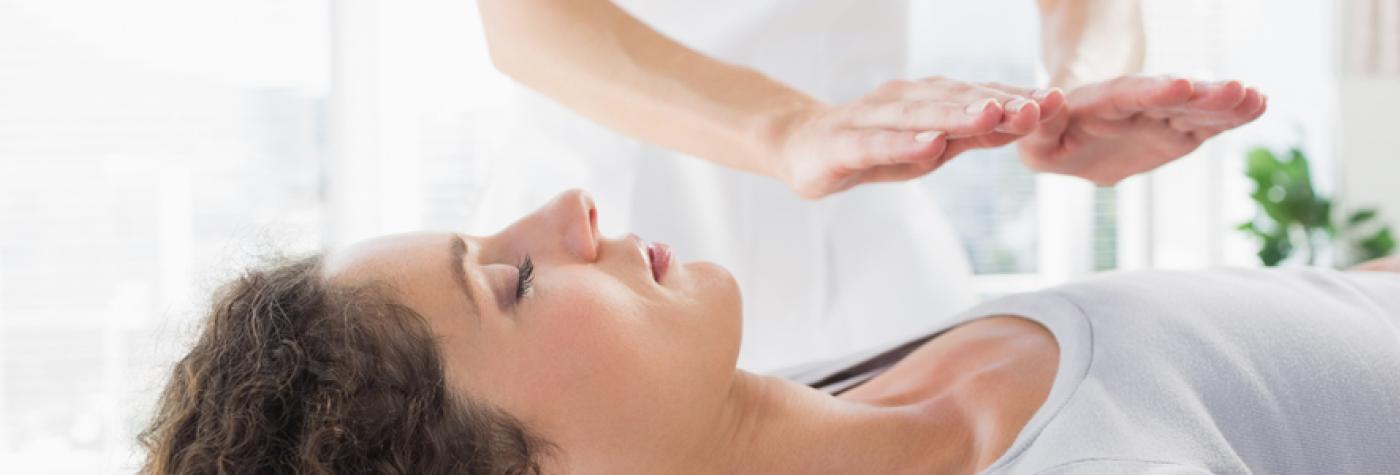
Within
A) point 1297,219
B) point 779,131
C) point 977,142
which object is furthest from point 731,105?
point 1297,219

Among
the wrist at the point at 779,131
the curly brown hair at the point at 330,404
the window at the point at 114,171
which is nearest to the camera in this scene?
the curly brown hair at the point at 330,404

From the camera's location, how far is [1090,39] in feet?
5.66

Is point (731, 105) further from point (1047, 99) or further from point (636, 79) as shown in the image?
point (1047, 99)

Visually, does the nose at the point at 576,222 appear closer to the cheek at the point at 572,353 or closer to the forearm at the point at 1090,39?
the cheek at the point at 572,353

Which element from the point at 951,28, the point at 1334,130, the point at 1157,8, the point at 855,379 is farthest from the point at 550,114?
the point at 1334,130

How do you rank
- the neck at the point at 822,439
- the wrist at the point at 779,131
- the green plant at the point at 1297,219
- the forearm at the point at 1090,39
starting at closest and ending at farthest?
the neck at the point at 822,439 → the wrist at the point at 779,131 → the forearm at the point at 1090,39 → the green plant at the point at 1297,219

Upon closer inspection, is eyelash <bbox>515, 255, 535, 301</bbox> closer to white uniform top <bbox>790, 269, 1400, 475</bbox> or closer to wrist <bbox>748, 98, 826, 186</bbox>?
wrist <bbox>748, 98, 826, 186</bbox>

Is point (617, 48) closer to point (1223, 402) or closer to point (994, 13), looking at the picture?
point (1223, 402)

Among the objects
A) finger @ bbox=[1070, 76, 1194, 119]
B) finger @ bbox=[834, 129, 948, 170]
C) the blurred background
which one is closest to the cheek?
finger @ bbox=[834, 129, 948, 170]

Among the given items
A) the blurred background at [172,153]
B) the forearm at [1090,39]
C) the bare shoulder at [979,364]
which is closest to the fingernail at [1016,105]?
the bare shoulder at [979,364]

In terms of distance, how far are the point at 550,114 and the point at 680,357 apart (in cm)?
81

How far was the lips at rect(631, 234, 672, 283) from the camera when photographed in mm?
1276

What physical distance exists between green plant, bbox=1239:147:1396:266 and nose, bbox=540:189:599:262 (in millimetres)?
3557

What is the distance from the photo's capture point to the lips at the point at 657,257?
128 centimetres
